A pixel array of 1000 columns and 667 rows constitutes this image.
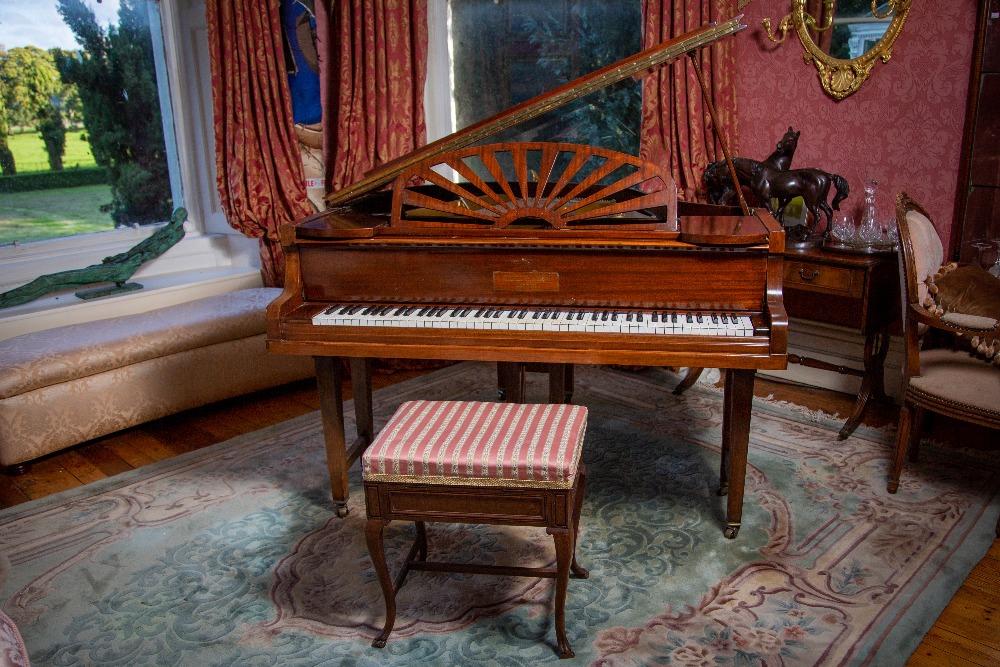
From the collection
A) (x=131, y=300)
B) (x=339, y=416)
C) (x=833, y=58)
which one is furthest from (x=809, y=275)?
(x=131, y=300)

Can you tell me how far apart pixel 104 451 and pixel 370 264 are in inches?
67.6

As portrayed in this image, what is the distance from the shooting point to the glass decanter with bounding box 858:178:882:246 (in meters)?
3.41

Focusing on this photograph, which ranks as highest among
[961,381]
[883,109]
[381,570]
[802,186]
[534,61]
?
[534,61]

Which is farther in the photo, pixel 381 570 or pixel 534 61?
pixel 534 61

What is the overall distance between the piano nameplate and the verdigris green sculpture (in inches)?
96.5

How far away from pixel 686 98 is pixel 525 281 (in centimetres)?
194

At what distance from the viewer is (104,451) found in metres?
3.44

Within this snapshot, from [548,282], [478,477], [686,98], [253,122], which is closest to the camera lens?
[478,477]

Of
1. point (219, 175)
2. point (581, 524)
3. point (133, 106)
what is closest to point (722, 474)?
point (581, 524)

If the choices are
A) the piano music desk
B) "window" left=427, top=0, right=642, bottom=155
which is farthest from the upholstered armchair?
"window" left=427, top=0, right=642, bottom=155

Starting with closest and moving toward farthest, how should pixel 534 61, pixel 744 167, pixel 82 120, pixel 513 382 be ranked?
pixel 513 382, pixel 744 167, pixel 82 120, pixel 534 61

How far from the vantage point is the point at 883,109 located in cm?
357

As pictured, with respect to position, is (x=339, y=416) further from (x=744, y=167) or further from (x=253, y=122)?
(x=744, y=167)

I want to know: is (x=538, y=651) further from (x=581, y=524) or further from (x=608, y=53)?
(x=608, y=53)
